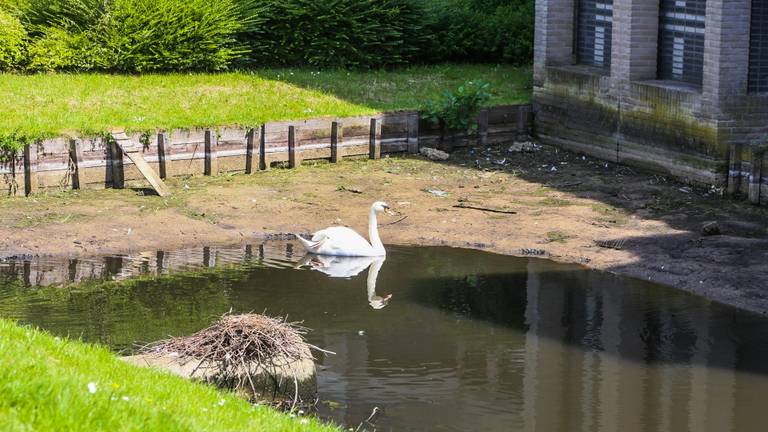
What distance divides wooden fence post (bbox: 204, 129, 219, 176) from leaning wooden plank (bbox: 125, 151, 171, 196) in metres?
1.50

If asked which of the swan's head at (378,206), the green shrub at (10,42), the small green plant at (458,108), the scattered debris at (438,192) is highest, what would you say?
the green shrub at (10,42)

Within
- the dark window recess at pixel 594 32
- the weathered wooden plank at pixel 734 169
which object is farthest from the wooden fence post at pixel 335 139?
the weathered wooden plank at pixel 734 169

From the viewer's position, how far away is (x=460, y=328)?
16.0 meters

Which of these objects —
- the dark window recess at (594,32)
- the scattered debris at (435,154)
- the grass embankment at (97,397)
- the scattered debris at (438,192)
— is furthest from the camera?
the dark window recess at (594,32)

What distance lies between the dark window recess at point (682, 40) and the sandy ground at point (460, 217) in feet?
7.05

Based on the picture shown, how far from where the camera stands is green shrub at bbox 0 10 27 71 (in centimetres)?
2730

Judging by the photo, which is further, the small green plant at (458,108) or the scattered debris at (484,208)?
the small green plant at (458,108)

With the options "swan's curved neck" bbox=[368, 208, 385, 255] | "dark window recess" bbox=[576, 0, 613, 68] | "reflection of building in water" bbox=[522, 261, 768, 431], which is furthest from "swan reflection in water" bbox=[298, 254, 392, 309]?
"dark window recess" bbox=[576, 0, 613, 68]

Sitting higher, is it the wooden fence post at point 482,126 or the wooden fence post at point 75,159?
the wooden fence post at point 482,126

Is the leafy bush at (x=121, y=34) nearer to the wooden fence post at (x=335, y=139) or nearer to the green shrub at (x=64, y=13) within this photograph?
the green shrub at (x=64, y=13)

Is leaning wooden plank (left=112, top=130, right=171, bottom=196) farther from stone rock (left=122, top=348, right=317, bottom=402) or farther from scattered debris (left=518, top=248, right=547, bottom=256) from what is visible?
stone rock (left=122, top=348, right=317, bottom=402)

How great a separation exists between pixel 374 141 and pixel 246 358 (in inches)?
519

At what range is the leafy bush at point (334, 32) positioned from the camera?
30750 mm

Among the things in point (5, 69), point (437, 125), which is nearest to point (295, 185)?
point (437, 125)
